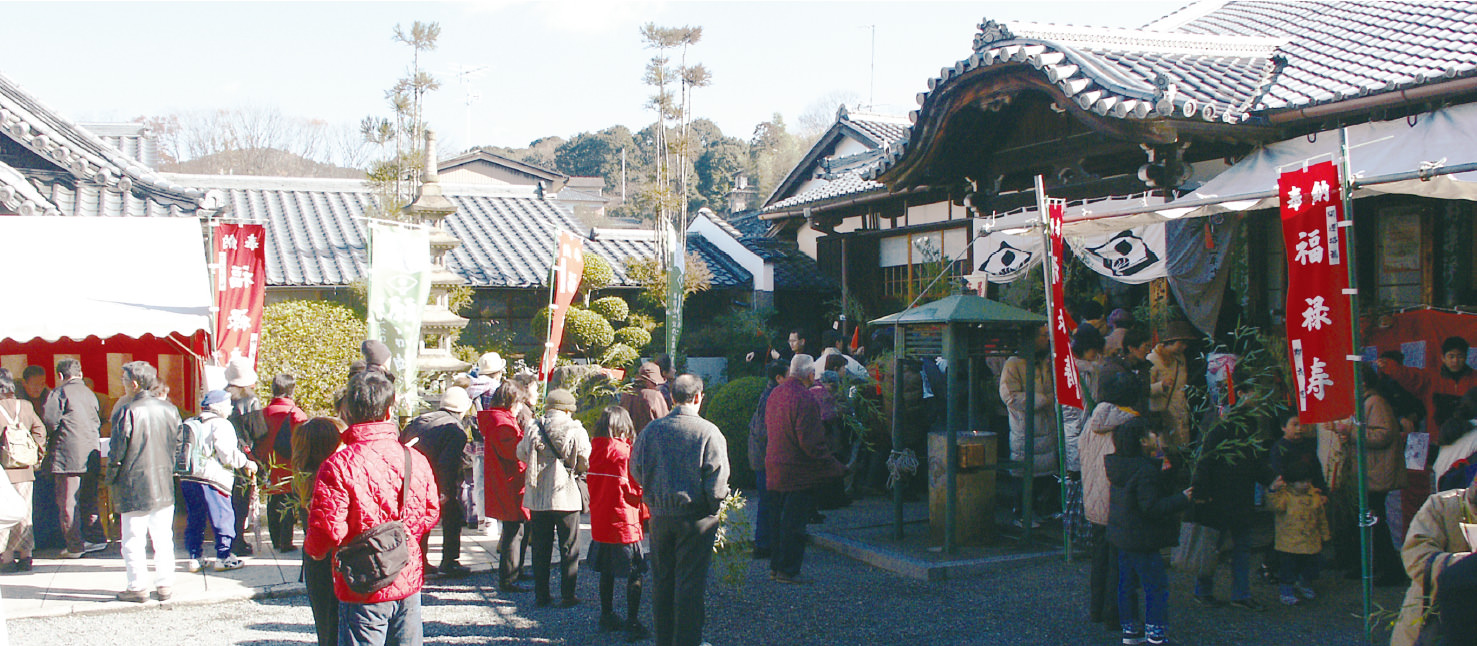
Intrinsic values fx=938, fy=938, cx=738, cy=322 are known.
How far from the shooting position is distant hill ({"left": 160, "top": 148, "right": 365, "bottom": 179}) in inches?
1355

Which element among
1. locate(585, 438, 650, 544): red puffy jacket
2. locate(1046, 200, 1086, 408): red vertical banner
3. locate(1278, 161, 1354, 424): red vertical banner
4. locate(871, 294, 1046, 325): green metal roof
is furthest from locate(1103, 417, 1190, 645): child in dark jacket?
locate(585, 438, 650, 544): red puffy jacket

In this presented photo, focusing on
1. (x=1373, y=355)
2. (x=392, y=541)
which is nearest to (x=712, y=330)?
(x=1373, y=355)

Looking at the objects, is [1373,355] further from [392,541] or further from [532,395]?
[392,541]

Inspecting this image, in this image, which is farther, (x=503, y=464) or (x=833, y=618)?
(x=503, y=464)

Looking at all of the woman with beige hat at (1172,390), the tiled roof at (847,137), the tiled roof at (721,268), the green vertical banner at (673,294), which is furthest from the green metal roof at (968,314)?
the tiled roof at (847,137)

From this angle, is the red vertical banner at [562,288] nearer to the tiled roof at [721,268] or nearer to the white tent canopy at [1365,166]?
the white tent canopy at [1365,166]

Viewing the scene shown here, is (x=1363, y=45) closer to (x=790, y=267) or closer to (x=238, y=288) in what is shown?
(x=790, y=267)

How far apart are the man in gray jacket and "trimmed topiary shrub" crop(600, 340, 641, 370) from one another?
388 inches

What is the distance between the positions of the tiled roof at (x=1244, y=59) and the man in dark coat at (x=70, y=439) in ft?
28.7

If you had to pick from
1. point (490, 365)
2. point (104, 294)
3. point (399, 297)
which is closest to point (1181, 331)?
point (490, 365)

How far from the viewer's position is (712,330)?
55.1 feet

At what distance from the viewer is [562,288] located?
11180mm

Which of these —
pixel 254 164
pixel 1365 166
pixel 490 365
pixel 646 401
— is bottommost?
pixel 646 401

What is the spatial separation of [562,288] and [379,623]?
7086mm
